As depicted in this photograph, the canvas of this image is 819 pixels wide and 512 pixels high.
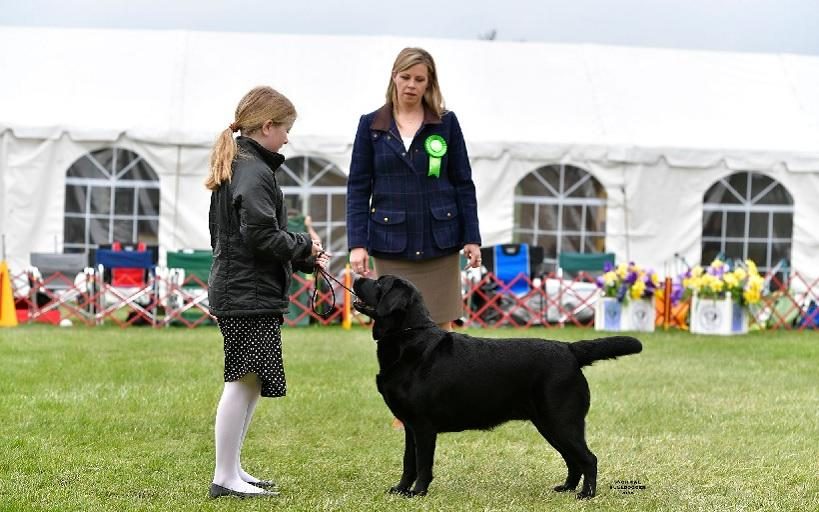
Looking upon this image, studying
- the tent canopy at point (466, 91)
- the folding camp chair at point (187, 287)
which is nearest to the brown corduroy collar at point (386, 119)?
the folding camp chair at point (187, 287)

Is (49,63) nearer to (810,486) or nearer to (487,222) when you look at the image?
(487,222)

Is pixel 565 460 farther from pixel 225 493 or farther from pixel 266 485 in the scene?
pixel 225 493

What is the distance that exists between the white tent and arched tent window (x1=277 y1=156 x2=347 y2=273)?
0.35m

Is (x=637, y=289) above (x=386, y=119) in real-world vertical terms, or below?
below

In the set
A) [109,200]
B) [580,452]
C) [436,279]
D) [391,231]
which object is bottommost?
[580,452]

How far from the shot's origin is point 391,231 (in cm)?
603

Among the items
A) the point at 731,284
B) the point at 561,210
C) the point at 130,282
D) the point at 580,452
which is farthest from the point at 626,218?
the point at 580,452

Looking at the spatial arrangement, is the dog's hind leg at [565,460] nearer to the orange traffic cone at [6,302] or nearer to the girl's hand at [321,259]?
the girl's hand at [321,259]

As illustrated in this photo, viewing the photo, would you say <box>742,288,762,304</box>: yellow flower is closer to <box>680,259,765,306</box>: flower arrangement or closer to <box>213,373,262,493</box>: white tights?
<box>680,259,765,306</box>: flower arrangement

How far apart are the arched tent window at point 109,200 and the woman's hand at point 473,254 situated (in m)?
10.2

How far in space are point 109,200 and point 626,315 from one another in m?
6.62

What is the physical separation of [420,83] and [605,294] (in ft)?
26.5

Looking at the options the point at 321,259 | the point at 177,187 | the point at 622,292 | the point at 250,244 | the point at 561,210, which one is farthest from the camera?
the point at 561,210

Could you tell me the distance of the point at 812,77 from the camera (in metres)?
18.2
